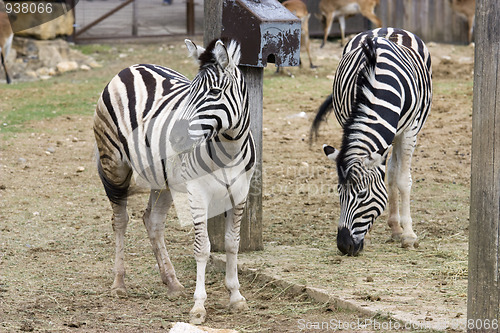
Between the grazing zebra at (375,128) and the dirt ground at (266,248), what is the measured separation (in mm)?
266

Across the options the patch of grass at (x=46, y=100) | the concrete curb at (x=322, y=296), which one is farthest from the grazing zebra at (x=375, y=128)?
the patch of grass at (x=46, y=100)

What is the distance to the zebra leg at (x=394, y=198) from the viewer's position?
18.5 ft

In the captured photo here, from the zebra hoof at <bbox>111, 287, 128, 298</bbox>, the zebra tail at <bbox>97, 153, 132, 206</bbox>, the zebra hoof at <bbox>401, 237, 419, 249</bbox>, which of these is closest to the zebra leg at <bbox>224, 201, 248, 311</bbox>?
the zebra hoof at <bbox>111, 287, 128, 298</bbox>

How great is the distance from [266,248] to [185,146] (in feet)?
6.15

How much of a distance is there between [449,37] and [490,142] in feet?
45.6

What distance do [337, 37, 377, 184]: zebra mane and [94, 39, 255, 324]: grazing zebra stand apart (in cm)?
98

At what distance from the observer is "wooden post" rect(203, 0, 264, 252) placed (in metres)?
4.97

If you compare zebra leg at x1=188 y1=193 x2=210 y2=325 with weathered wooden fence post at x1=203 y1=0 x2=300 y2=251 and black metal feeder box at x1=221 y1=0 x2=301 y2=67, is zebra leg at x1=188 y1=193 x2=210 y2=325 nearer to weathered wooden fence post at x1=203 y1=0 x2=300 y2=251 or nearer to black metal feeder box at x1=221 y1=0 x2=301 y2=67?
weathered wooden fence post at x1=203 y1=0 x2=300 y2=251

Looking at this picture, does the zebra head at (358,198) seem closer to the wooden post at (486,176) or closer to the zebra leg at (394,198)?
the zebra leg at (394,198)

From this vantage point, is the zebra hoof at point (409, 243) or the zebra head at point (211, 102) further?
the zebra hoof at point (409, 243)

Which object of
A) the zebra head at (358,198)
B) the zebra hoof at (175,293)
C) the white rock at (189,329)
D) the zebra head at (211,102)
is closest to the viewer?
the white rock at (189,329)

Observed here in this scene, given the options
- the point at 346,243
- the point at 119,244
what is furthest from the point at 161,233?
the point at 346,243

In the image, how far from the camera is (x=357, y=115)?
502 cm

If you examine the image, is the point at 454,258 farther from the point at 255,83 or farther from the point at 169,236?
the point at 169,236
